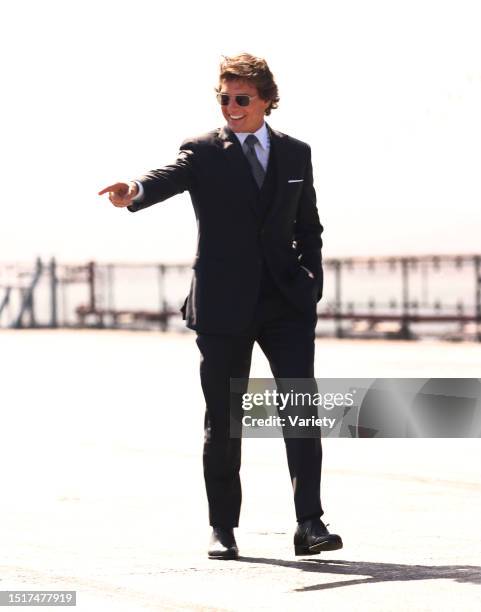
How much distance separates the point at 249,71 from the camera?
22.2ft

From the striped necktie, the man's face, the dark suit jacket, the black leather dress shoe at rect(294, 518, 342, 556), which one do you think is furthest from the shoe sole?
the man's face

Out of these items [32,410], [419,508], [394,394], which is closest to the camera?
[419,508]

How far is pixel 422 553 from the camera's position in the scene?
22.2 feet

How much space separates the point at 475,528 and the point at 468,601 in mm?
1746

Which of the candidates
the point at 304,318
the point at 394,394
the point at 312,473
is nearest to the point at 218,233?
the point at 304,318

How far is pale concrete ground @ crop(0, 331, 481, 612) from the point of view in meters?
5.97

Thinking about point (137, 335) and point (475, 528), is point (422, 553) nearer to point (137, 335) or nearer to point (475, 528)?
point (475, 528)

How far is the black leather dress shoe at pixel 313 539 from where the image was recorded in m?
6.58

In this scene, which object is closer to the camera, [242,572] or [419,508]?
[242,572]

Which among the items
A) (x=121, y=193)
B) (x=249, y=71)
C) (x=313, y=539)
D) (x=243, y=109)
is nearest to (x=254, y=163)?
(x=243, y=109)

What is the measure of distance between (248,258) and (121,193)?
0.60m

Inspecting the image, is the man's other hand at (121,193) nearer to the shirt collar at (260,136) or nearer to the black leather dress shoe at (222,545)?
the shirt collar at (260,136)

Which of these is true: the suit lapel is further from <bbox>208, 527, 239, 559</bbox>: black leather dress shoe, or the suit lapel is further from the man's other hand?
<bbox>208, 527, 239, 559</bbox>: black leather dress shoe

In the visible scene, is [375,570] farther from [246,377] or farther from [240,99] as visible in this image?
[240,99]
